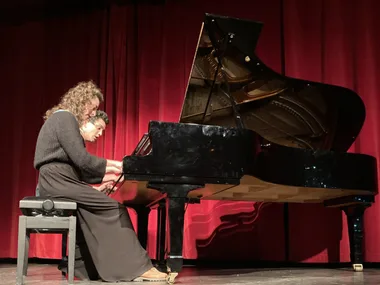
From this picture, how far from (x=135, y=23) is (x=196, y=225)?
232 cm

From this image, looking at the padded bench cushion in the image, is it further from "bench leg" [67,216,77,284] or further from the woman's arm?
the woman's arm

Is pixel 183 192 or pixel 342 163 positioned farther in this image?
pixel 342 163

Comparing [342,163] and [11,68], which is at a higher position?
[11,68]

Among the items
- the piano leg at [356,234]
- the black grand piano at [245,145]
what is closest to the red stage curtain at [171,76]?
the piano leg at [356,234]

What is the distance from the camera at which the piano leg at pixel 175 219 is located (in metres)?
2.58

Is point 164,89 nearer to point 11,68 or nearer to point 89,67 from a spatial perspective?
point 89,67

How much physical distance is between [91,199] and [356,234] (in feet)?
7.13

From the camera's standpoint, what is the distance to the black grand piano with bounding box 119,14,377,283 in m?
2.58

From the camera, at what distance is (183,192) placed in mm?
2607

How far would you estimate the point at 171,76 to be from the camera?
4992 millimetres

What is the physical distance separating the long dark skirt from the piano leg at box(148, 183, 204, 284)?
180 millimetres

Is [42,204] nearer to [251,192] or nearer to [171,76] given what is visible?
[251,192]

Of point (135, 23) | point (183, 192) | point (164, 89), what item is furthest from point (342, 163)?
point (135, 23)

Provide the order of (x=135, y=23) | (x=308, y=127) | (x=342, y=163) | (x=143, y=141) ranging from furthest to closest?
(x=135, y=23) < (x=308, y=127) < (x=342, y=163) < (x=143, y=141)
